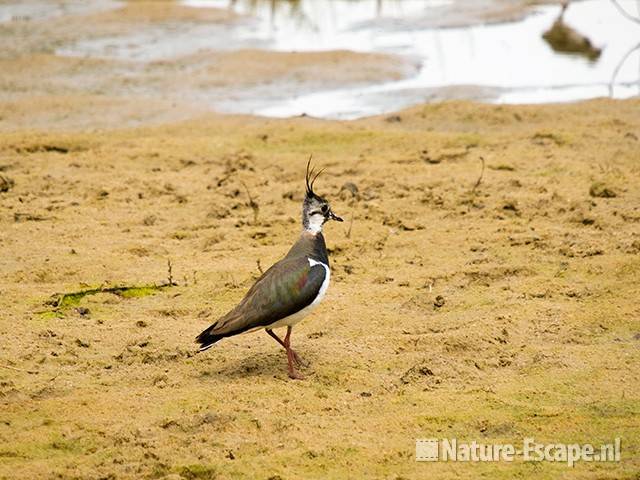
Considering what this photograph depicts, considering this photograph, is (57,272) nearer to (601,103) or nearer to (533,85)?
(601,103)

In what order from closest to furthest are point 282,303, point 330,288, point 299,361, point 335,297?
point 282,303 < point 299,361 < point 335,297 < point 330,288

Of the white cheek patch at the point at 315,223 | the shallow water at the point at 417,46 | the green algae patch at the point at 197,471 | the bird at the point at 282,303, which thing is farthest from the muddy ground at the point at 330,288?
the shallow water at the point at 417,46

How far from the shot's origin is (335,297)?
7.54 meters

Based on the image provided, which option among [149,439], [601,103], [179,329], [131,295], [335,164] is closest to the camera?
[149,439]

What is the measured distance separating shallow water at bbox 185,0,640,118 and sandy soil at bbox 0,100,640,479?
157 cm

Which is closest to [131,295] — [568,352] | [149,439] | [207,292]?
[207,292]

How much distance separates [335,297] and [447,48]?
9.24 meters

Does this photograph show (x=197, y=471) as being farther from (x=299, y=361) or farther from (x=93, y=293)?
(x=93, y=293)

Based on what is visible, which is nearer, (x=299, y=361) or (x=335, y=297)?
(x=299, y=361)

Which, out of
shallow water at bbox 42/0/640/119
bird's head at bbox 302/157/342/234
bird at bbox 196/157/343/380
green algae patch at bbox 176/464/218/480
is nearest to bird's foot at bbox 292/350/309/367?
bird at bbox 196/157/343/380

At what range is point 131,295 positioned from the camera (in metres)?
7.61

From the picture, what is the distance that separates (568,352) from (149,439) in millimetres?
2632

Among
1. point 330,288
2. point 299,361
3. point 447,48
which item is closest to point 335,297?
point 330,288

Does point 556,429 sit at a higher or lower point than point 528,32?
higher
